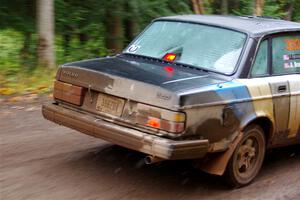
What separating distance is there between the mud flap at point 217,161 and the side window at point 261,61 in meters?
0.82

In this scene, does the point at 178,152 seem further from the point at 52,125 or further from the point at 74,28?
the point at 74,28

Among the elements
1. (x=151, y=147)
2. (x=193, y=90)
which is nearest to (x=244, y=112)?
(x=193, y=90)

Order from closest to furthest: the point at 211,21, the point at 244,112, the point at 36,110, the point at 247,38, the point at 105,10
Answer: the point at 244,112 < the point at 247,38 < the point at 211,21 < the point at 36,110 < the point at 105,10

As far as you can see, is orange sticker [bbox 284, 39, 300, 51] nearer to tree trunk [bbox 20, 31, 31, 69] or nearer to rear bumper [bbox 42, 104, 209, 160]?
rear bumper [bbox 42, 104, 209, 160]

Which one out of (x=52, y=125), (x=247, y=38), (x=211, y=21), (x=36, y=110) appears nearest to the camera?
(x=247, y=38)

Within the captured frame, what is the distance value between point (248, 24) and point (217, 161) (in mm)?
1748

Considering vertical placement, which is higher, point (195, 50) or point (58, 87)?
point (195, 50)

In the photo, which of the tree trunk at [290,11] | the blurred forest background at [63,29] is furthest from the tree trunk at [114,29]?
the tree trunk at [290,11]

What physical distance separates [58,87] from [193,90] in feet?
5.67

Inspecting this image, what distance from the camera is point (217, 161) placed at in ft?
16.8

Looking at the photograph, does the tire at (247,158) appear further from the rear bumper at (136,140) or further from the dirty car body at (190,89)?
the rear bumper at (136,140)

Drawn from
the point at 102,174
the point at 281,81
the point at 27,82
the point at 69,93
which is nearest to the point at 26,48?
the point at 27,82

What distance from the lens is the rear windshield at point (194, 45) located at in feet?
18.3

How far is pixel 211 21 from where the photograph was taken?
240 inches
